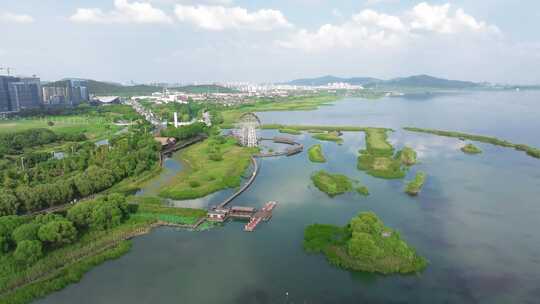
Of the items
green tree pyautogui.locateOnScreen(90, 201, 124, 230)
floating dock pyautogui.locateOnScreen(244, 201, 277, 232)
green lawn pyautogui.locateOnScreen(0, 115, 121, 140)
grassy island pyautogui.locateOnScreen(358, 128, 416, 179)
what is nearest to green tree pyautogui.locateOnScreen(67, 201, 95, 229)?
green tree pyautogui.locateOnScreen(90, 201, 124, 230)

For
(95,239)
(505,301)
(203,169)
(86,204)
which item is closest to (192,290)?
(95,239)

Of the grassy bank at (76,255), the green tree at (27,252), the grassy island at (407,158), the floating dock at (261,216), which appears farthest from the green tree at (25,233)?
the grassy island at (407,158)

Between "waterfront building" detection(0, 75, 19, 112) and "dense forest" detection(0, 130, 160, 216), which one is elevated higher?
"waterfront building" detection(0, 75, 19, 112)

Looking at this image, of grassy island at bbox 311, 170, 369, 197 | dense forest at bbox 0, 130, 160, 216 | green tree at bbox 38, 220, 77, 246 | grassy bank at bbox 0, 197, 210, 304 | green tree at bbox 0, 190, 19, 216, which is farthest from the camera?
grassy island at bbox 311, 170, 369, 197

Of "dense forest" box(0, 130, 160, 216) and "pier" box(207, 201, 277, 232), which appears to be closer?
"pier" box(207, 201, 277, 232)

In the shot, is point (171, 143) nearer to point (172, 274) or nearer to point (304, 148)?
point (304, 148)

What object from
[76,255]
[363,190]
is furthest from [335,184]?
[76,255]

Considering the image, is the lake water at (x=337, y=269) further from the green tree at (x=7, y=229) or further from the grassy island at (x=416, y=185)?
the green tree at (x=7, y=229)

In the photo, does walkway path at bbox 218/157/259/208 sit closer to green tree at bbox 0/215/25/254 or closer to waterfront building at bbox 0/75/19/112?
green tree at bbox 0/215/25/254

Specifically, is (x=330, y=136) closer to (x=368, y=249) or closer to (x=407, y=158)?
(x=407, y=158)
